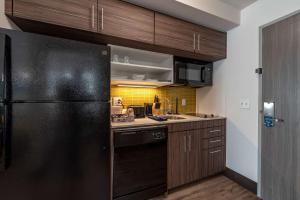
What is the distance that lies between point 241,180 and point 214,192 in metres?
0.46

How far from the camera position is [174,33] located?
1.86 m

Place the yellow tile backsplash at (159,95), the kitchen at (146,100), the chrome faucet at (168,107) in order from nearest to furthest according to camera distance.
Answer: the kitchen at (146,100), the yellow tile backsplash at (159,95), the chrome faucet at (168,107)

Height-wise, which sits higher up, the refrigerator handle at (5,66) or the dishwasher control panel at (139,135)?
the refrigerator handle at (5,66)

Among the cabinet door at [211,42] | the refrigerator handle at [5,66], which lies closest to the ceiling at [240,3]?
the cabinet door at [211,42]

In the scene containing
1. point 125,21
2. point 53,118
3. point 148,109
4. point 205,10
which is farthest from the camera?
point 148,109

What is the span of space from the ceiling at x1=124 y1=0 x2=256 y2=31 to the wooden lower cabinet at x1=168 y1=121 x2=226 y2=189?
1.34 m

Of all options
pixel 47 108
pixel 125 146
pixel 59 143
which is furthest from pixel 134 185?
pixel 47 108

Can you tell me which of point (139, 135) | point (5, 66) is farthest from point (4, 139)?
point (139, 135)

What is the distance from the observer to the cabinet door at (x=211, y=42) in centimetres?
206

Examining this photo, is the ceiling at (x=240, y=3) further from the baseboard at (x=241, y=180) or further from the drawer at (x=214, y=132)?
the baseboard at (x=241, y=180)

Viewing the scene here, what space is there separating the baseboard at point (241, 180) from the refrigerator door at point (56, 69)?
2.04m

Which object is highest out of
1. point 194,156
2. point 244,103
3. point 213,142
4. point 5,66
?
point 5,66

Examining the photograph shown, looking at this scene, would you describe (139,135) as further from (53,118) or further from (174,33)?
(174,33)

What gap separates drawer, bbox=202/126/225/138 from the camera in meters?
2.07
